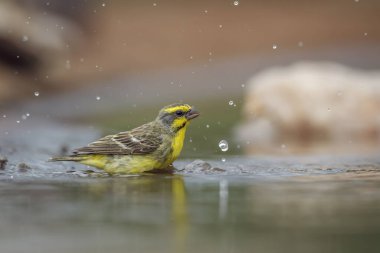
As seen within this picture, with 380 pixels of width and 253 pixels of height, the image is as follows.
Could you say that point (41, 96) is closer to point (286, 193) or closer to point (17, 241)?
point (286, 193)

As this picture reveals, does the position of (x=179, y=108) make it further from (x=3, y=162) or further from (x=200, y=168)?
(x=3, y=162)

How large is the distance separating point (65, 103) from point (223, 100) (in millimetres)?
2752

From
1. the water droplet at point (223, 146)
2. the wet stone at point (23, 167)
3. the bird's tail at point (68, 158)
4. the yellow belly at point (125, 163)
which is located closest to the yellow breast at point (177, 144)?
the yellow belly at point (125, 163)

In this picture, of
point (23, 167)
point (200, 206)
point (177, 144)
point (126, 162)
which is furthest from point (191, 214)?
point (23, 167)

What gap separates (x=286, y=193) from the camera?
779cm

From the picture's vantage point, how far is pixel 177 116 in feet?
31.8

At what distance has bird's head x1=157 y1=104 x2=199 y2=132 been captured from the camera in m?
9.61

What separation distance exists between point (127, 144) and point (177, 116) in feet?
2.03

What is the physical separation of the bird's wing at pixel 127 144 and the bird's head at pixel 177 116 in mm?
161

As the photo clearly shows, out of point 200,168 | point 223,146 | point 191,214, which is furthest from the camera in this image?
point 223,146

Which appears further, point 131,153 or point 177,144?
point 177,144

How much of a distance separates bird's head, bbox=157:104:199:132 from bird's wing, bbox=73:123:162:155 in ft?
0.53

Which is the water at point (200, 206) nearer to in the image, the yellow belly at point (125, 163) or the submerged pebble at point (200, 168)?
the submerged pebble at point (200, 168)

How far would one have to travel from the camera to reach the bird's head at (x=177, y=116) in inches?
378
